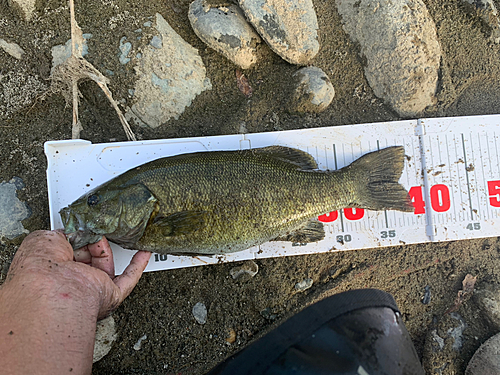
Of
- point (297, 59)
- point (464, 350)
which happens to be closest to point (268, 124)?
point (297, 59)

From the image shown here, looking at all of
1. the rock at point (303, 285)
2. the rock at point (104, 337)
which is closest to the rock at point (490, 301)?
the rock at point (303, 285)

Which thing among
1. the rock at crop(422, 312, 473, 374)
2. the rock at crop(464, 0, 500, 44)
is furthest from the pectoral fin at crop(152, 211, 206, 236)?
the rock at crop(464, 0, 500, 44)

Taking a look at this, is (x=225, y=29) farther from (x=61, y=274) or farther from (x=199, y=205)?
(x=61, y=274)

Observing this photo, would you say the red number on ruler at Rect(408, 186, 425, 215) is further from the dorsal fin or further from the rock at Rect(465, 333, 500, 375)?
the rock at Rect(465, 333, 500, 375)

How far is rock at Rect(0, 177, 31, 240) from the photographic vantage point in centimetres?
323

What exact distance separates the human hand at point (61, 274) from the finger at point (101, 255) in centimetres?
19

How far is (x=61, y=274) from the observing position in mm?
2244

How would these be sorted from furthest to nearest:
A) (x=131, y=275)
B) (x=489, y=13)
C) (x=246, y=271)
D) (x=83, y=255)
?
(x=489, y=13) → (x=246, y=271) → (x=83, y=255) → (x=131, y=275)

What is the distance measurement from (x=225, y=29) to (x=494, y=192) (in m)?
3.24

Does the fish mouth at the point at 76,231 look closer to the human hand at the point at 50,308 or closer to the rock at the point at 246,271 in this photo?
the human hand at the point at 50,308

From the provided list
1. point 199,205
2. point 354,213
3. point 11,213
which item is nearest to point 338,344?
point 354,213

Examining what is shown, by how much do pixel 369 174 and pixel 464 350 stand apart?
2093mm

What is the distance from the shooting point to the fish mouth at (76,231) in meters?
2.64

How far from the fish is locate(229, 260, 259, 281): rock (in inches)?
21.3
